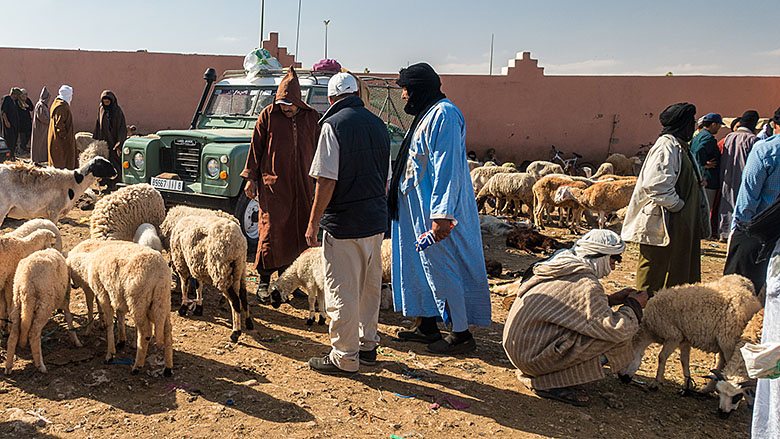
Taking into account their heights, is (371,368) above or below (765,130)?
below

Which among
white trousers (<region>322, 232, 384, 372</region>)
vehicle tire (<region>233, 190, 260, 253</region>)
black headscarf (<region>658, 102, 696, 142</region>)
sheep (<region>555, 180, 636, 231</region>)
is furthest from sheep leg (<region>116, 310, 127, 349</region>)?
sheep (<region>555, 180, 636, 231</region>)

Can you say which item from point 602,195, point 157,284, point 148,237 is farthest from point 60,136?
point 602,195

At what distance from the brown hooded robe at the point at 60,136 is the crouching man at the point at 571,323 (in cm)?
933

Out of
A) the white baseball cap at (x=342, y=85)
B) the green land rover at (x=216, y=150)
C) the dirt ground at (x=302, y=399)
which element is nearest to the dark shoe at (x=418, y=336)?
the dirt ground at (x=302, y=399)

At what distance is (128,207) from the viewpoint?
5543mm

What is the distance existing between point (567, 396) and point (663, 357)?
807 millimetres

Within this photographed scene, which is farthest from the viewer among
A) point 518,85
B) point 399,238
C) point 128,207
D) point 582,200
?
point 518,85

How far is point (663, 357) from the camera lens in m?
3.99

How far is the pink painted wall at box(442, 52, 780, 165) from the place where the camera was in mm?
18062

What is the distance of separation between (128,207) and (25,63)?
664 inches

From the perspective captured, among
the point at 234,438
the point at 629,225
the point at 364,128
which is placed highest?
the point at 364,128

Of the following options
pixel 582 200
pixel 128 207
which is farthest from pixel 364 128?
pixel 582 200

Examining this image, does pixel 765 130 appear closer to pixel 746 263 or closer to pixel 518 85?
pixel 746 263

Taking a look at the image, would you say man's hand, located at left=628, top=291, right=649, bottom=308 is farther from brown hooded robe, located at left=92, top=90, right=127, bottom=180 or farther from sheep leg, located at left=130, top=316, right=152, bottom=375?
brown hooded robe, located at left=92, top=90, right=127, bottom=180
